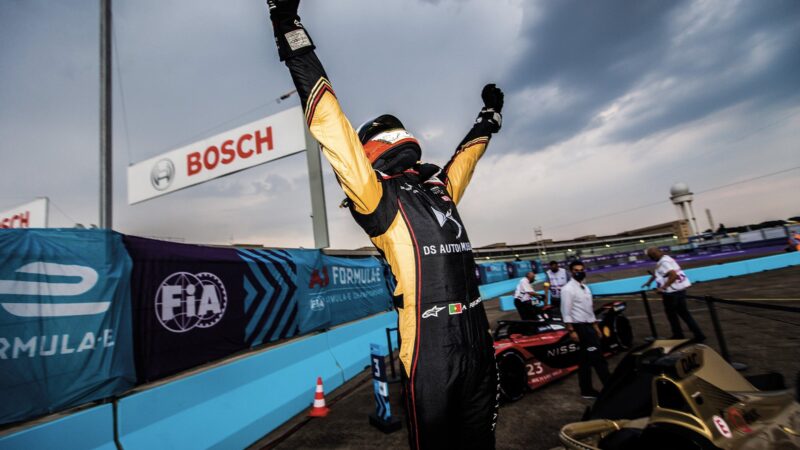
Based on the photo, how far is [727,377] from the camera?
2.11 m

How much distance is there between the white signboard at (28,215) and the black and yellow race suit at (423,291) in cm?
Answer: 1883

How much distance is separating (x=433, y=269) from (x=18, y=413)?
337 cm

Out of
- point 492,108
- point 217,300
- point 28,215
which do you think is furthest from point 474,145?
point 28,215

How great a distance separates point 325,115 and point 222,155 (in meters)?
8.74

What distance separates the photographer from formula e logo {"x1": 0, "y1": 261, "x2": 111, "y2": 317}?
8.50ft

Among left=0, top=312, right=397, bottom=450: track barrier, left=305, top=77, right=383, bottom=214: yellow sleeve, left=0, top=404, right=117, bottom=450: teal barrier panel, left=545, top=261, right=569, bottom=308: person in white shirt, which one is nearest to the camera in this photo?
left=305, top=77, right=383, bottom=214: yellow sleeve

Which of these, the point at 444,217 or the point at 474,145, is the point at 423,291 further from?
the point at 474,145

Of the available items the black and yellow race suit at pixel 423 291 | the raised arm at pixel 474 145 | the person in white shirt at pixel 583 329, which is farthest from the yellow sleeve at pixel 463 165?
the person in white shirt at pixel 583 329

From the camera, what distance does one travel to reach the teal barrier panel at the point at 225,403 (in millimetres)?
3123

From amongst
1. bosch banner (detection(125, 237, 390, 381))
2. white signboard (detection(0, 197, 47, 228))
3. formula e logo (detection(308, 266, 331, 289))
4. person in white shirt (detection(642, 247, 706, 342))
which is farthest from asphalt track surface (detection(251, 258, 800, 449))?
white signboard (detection(0, 197, 47, 228))

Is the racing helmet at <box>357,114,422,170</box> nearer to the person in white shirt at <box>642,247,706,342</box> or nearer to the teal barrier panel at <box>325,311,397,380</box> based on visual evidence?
the teal barrier panel at <box>325,311,397,380</box>

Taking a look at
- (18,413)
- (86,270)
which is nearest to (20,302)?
(86,270)

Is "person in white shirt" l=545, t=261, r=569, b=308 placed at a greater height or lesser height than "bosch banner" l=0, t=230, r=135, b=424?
lesser

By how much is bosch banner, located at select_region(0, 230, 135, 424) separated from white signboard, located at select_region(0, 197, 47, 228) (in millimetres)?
15753
